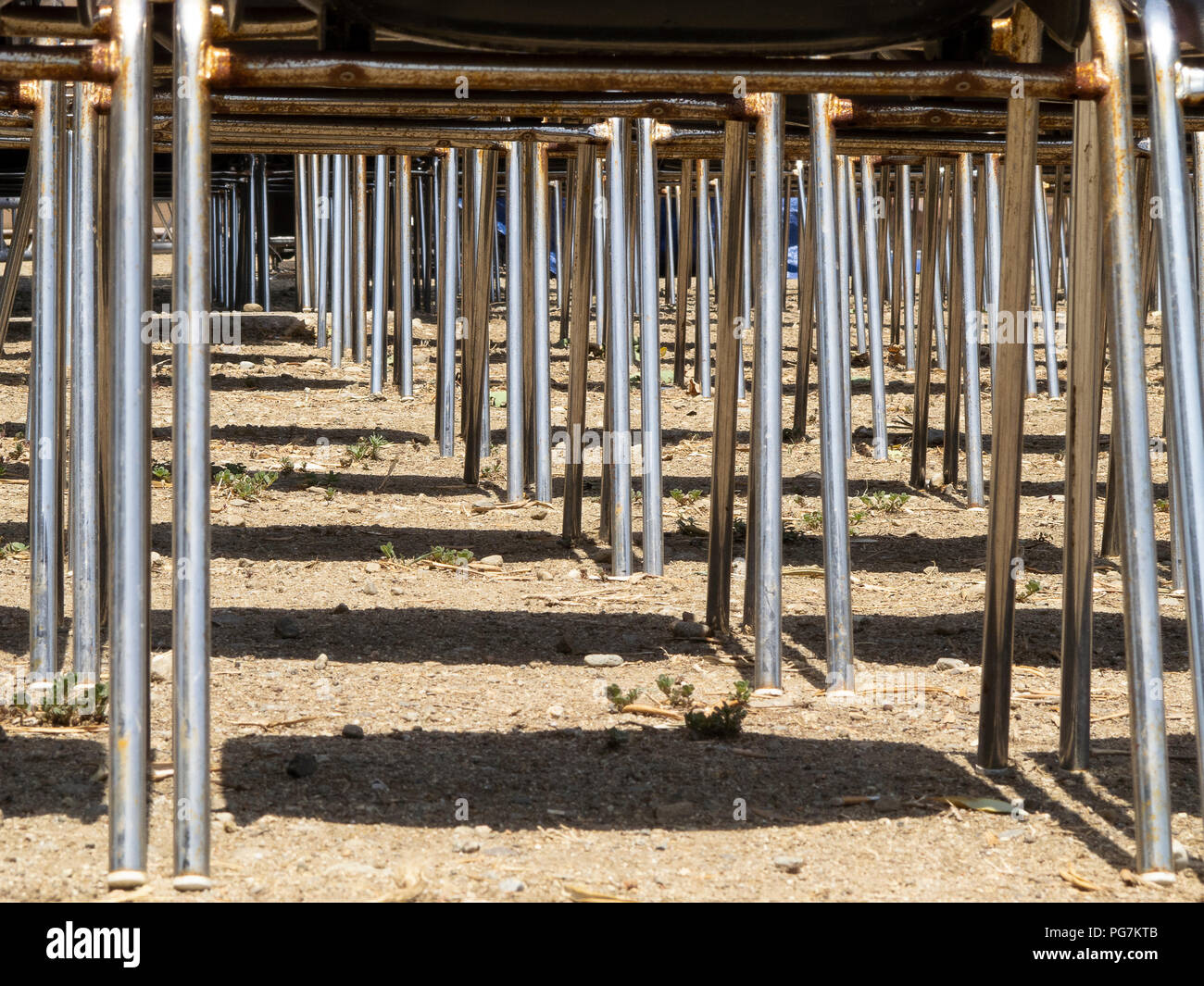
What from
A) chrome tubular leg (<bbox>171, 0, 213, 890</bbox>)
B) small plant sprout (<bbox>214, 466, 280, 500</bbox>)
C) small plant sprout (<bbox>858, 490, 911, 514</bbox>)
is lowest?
small plant sprout (<bbox>858, 490, 911, 514</bbox>)

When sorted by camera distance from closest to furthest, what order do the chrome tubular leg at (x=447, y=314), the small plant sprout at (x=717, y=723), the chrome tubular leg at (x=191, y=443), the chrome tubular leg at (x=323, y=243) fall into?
the chrome tubular leg at (x=191, y=443), the small plant sprout at (x=717, y=723), the chrome tubular leg at (x=447, y=314), the chrome tubular leg at (x=323, y=243)

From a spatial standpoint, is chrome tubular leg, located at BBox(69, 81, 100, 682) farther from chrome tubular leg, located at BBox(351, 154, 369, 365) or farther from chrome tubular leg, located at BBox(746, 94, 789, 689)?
chrome tubular leg, located at BBox(351, 154, 369, 365)

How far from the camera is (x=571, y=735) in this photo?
62.1 inches

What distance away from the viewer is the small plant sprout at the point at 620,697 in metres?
1.66

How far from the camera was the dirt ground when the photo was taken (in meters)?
1.14

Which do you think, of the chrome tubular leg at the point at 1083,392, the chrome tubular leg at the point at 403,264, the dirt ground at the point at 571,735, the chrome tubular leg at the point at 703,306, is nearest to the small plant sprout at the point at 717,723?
the dirt ground at the point at 571,735

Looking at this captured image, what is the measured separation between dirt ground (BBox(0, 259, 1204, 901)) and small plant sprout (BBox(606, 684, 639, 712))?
0.02 m

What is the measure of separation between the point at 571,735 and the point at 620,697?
11cm

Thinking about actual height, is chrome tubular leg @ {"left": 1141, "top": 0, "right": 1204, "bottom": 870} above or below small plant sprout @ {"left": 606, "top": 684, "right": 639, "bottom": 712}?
above

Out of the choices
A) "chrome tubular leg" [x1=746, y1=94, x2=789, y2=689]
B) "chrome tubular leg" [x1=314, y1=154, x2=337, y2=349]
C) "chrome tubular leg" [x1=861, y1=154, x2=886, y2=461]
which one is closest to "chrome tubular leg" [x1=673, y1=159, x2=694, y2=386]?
"chrome tubular leg" [x1=861, y1=154, x2=886, y2=461]

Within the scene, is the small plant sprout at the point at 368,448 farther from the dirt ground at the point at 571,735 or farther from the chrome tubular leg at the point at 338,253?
the chrome tubular leg at the point at 338,253

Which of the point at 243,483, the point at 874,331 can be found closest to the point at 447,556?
the point at 243,483

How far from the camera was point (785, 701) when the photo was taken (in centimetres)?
176

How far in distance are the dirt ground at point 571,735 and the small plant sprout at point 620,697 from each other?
0.02 meters
